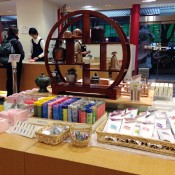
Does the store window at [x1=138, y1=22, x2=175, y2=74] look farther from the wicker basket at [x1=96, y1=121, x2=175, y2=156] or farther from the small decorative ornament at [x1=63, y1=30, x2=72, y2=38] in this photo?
the wicker basket at [x1=96, y1=121, x2=175, y2=156]

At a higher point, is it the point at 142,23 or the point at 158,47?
the point at 142,23

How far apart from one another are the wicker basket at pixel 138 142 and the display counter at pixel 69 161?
6cm

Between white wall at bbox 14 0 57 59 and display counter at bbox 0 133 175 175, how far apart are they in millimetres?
5144

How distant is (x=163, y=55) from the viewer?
7391mm

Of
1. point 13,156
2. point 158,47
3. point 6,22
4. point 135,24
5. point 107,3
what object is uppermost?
point 107,3

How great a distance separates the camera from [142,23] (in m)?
7.07

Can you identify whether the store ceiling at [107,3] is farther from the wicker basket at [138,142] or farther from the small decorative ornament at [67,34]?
the wicker basket at [138,142]

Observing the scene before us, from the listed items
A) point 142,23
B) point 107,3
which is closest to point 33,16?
point 107,3

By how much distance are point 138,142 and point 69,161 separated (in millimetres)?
383

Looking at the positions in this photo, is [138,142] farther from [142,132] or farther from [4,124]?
[4,124]

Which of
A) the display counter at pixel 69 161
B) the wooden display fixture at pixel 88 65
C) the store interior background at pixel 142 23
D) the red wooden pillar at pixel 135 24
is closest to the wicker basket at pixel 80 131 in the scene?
the display counter at pixel 69 161

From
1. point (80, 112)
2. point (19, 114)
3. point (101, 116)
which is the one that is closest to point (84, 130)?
point (80, 112)

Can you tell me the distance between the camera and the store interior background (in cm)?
593

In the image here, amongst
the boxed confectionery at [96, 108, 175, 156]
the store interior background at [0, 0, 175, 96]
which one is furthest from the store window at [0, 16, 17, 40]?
the boxed confectionery at [96, 108, 175, 156]
